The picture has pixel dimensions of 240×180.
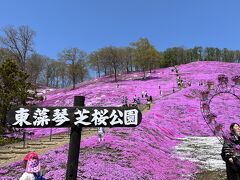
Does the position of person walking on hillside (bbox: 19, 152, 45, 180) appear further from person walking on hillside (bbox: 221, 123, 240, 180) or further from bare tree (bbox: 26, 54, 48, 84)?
bare tree (bbox: 26, 54, 48, 84)

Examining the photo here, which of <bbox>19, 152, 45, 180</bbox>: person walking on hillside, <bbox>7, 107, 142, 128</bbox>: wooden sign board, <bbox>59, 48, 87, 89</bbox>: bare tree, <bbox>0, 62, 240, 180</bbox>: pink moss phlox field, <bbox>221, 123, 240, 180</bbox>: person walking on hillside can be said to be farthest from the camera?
<bbox>59, 48, 87, 89</bbox>: bare tree

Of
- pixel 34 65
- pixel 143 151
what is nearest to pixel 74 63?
pixel 34 65

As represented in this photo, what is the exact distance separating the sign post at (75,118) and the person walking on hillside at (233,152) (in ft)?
7.68

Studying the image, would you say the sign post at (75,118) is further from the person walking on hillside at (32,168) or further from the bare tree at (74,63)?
the bare tree at (74,63)

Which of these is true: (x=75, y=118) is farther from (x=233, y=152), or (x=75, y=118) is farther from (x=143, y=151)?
(x=143, y=151)

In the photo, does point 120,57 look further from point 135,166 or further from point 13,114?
point 13,114

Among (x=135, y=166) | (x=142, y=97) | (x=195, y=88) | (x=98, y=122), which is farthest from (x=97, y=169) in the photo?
(x=195, y=88)

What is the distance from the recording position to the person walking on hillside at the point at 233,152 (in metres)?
8.57

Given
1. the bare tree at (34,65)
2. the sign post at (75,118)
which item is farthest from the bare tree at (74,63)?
the sign post at (75,118)

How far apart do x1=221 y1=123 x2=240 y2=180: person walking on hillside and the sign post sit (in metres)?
2.34

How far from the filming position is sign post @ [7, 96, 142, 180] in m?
8.18

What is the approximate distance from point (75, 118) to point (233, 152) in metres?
3.91

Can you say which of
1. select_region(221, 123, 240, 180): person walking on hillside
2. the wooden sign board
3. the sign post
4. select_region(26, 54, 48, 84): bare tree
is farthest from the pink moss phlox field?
select_region(26, 54, 48, 84): bare tree

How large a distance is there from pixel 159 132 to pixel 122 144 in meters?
10.1
